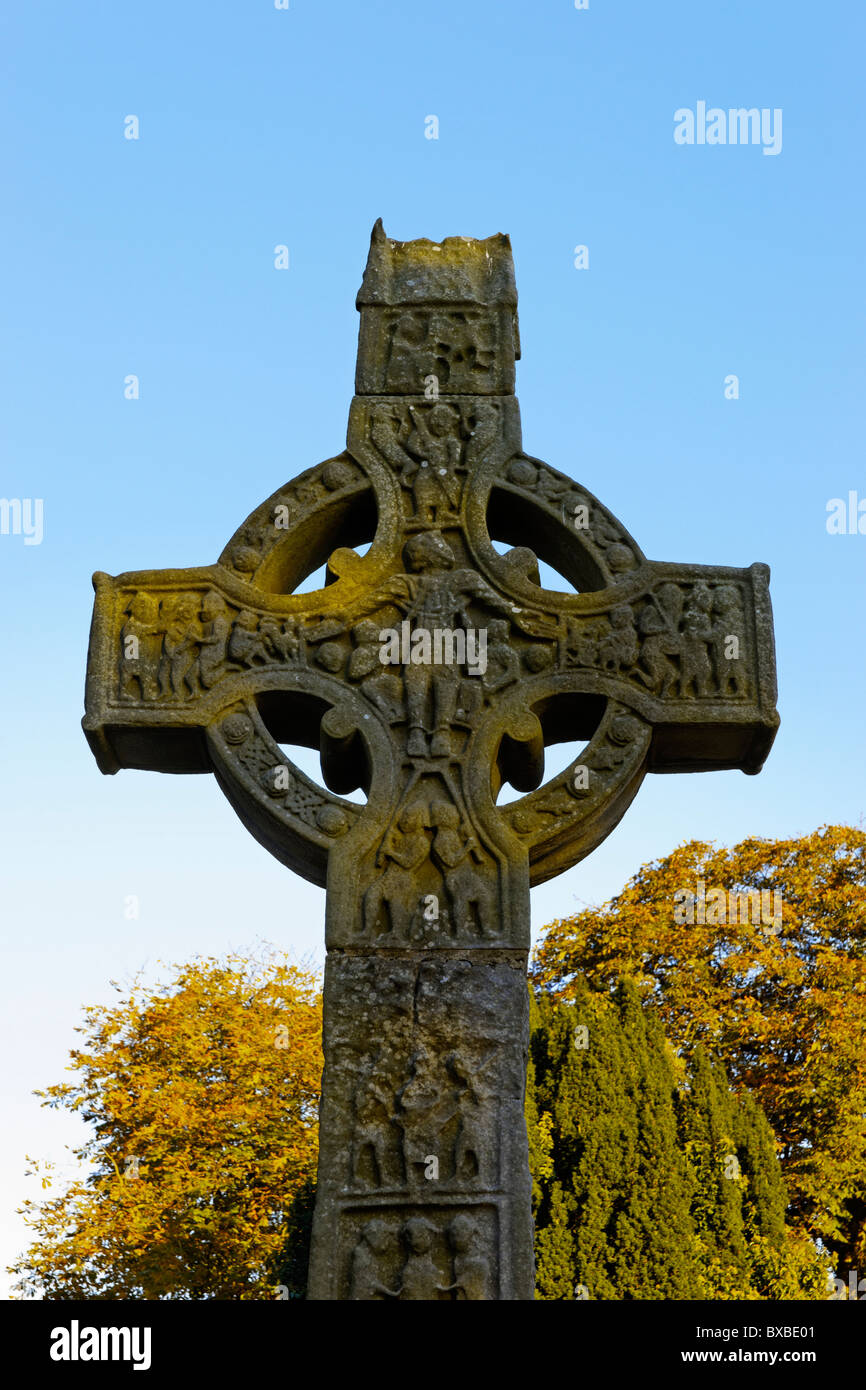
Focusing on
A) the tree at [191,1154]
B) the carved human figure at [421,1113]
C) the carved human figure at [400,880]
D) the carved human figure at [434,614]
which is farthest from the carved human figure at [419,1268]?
the tree at [191,1154]

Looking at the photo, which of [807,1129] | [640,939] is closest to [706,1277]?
[807,1129]

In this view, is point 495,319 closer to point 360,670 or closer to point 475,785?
point 360,670

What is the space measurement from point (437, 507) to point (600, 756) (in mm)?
1141

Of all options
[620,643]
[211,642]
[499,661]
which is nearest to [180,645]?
[211,642]

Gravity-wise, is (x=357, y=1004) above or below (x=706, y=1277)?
above

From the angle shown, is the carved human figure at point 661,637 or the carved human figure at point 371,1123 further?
the carved human figure at point 661,637

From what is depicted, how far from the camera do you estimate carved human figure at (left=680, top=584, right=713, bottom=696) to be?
494 centimetres

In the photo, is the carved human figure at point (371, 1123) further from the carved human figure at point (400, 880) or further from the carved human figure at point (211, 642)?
the carved human figure at point (211, 642)

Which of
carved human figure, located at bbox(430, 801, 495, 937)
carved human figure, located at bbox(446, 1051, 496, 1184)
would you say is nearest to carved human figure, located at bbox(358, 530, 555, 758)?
carved human figure, located at bbox(430, 801, 495, 937)

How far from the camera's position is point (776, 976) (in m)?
28.0

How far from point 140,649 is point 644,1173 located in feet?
67.8

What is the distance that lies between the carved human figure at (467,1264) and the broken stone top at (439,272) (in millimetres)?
3371

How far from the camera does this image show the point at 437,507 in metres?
5.20

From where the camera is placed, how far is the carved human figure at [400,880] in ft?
14.6
